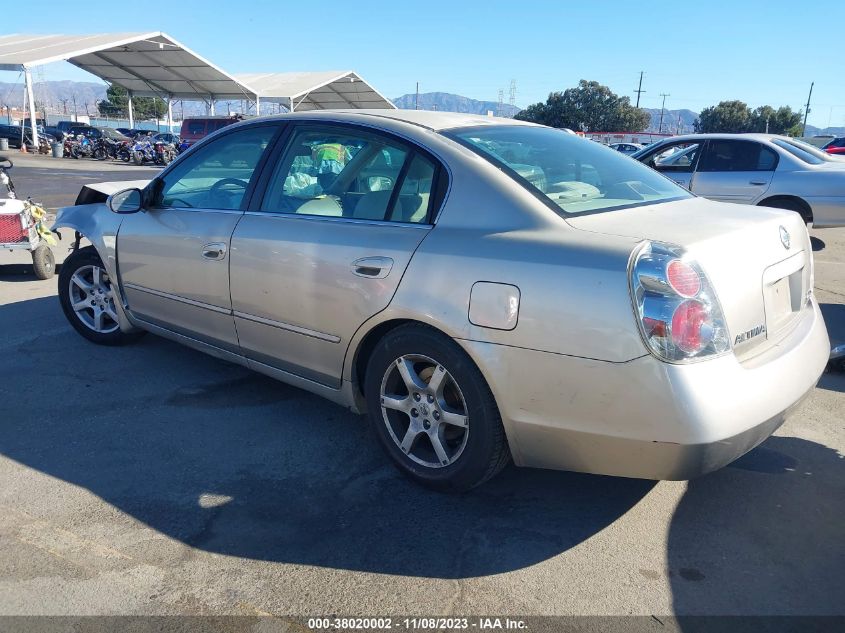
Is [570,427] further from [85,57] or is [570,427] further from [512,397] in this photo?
[85,57]

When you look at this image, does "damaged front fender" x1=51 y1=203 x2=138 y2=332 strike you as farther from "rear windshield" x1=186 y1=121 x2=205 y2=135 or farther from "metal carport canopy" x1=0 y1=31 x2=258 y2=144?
"metal carport canopy" x1=0 y1=31 x2=258 y2=144

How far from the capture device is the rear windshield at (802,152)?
9.19 meters

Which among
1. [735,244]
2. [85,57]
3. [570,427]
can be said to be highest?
[85,57]

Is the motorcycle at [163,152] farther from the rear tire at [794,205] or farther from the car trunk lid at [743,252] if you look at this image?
the car trunk lid at [743,252]

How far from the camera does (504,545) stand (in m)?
2.70

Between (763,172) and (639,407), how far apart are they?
8088 mm

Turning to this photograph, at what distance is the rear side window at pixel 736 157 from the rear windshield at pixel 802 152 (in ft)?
1.11

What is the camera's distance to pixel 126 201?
14.3 feet

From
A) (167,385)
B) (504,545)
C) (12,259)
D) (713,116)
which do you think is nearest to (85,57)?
(12,259)

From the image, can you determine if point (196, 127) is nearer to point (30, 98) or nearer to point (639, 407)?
point (30, 98)

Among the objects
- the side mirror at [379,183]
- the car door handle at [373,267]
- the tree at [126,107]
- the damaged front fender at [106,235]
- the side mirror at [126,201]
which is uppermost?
the tree at [126,107]

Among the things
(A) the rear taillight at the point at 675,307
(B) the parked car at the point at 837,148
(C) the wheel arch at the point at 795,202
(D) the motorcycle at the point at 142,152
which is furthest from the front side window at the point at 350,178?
(D) the motorcycle at the point at 142,152

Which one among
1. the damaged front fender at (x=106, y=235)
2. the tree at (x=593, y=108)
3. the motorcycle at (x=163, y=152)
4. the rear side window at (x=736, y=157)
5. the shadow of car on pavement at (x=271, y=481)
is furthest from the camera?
the tree at (x=593, y=108)

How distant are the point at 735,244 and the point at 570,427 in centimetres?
94
